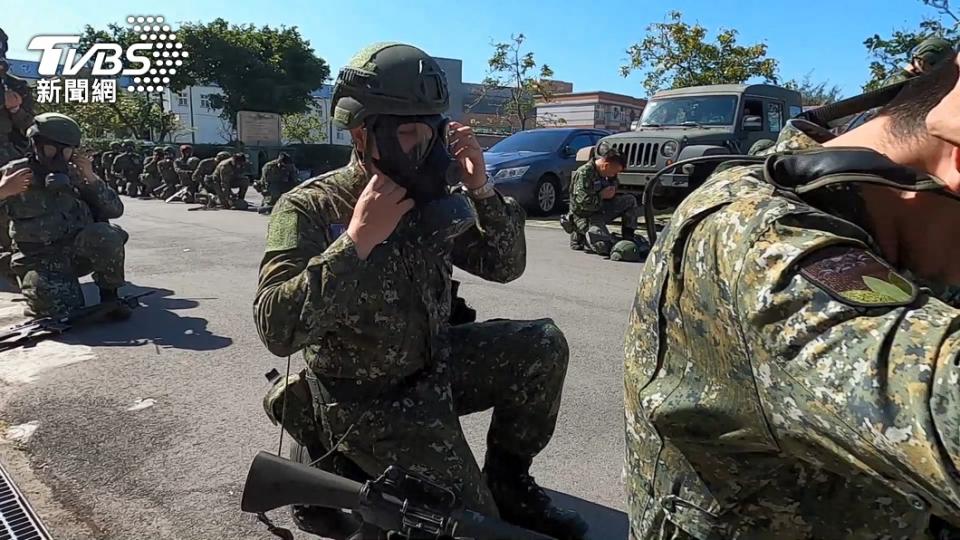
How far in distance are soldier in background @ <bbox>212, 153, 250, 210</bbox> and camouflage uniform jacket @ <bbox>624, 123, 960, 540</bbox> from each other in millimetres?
14701

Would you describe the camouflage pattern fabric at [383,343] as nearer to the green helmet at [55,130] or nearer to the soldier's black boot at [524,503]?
the soldier's black boot at [524,503]

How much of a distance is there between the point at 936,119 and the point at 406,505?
147cm

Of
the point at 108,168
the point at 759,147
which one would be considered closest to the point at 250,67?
the point at 108,168

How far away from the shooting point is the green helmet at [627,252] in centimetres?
826

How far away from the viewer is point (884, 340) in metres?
0.78

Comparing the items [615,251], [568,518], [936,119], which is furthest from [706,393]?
[615,251]

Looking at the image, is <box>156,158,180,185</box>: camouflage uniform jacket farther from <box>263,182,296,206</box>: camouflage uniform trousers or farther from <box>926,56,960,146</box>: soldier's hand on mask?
<box>926,56,960,146</box>: soldier's hand on mask

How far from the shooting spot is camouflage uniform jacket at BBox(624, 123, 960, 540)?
0.77m

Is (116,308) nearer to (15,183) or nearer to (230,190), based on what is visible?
(15,183)

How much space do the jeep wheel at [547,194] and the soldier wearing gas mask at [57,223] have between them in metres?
7.79

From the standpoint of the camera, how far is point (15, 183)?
530 cm

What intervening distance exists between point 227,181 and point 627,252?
9.60m

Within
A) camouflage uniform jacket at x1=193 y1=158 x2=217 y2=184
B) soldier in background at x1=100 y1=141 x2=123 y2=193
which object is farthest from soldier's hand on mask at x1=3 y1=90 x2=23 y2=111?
soldier in background at x1=100 y1=141 x2=123 y2=193

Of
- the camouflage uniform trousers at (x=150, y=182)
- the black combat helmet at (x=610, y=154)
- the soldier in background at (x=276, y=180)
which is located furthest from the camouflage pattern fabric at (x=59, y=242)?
the camouflage uniform trousers at (x=150, y=182)
